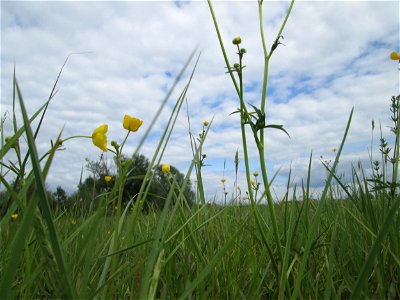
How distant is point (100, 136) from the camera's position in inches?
38.6

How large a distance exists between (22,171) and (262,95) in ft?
2.54

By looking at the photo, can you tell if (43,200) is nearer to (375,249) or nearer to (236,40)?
(375,249)

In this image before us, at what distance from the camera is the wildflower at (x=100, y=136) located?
980 millimetres

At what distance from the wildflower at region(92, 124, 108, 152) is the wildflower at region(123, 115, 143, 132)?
169 millimetres

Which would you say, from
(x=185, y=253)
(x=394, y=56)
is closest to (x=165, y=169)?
(x=185, y=253)

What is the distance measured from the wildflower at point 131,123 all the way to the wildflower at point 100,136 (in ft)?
0.55

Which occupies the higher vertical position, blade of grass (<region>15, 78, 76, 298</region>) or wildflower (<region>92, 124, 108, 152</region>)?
wildflower (<region>92, 124, 108, 152</region>)

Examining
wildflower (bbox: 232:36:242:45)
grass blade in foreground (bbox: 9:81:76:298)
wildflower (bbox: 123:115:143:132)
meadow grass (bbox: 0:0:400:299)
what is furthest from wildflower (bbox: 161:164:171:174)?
grass blade in foreground (bbox: 9:81:76:298)

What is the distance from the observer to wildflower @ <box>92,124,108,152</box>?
980 mm

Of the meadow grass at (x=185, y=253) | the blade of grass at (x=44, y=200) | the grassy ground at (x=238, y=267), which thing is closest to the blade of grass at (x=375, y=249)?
the meadow grass at (x=185, y=253)

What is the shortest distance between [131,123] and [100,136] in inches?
8.5

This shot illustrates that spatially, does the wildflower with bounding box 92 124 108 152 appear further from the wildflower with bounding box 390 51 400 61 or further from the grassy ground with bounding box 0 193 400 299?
the wildflower with bounding box 390 51 400 61

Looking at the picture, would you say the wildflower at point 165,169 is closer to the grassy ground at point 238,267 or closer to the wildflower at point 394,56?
the grassy ground at point 238,267

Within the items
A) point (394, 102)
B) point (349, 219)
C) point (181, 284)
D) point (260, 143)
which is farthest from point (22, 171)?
point (394, 102)
